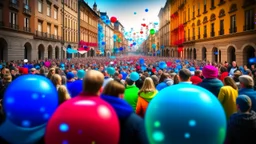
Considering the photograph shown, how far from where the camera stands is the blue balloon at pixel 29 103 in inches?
90.2

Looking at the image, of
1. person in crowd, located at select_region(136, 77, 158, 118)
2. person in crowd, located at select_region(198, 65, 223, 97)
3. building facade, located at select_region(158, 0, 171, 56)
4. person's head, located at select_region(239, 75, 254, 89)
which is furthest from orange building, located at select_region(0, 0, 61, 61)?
building facade, located at select_region(158, 0, 171, 56)

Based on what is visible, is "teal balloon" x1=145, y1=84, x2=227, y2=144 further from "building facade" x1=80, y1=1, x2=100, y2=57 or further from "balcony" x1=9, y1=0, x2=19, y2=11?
"building facade" x1=80, y1=1, x2=100, y2=57

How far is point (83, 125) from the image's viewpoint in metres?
1.77

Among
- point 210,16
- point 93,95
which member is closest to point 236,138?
point 93,95

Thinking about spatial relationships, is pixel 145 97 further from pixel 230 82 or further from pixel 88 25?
pixel 88 25

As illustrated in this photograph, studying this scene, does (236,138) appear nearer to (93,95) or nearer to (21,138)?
(93,95)

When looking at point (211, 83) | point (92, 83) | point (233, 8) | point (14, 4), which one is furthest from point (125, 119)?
point (14, 4)

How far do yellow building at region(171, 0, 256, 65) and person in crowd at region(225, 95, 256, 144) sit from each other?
66.1 ft

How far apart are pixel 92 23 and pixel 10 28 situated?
1641 inches

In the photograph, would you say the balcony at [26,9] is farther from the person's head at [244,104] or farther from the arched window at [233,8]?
the person's head at [244,104]

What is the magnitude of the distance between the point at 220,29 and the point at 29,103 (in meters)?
28.9

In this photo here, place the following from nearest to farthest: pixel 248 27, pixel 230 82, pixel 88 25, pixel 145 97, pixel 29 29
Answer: pixel 145 97
pixel 230 82
pixel 248 27
pixel 29 29
pixel 88 25

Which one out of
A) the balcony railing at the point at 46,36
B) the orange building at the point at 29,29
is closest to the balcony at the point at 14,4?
the orange building at the point at 29,29

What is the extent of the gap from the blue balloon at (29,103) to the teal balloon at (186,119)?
1.17 meters
